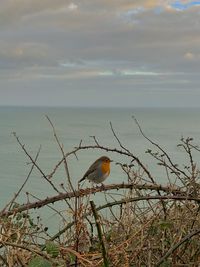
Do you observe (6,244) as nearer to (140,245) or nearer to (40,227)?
(140,245)

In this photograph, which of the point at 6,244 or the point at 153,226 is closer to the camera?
the point at 6,244

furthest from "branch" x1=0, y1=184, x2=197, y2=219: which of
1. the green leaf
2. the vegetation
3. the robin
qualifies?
the robin

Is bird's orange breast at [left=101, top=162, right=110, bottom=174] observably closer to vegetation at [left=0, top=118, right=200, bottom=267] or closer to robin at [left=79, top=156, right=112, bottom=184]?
robin at [left=79, top=156, right=112, bottom=184]

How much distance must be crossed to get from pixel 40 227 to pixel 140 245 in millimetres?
802

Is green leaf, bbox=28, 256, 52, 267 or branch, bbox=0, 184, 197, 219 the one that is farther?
branch, bbox=0, 184, 197, 219

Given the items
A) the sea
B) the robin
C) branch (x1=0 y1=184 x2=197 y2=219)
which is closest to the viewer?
branch (x1=0 y1=184 x2=197 y2=219)

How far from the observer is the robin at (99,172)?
4984 millimetres

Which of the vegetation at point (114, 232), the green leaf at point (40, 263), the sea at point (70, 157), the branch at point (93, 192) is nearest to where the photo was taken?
the green leaf at point (40, 263)

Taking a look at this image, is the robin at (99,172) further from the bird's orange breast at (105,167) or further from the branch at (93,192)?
the branch at (93,192)

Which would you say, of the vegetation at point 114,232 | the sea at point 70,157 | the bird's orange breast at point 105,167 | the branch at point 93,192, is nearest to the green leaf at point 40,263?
the vegetation at point 114,232

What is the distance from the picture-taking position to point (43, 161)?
25578mm

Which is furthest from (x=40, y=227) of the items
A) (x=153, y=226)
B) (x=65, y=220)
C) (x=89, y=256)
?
(x=89, y=256)

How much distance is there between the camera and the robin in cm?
498

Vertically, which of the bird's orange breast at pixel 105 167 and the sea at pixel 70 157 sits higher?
the bird's orange breast at pixel 105 167
